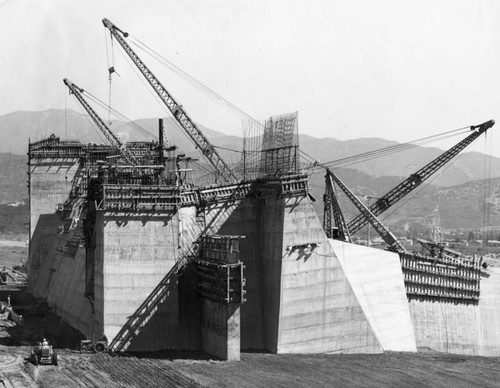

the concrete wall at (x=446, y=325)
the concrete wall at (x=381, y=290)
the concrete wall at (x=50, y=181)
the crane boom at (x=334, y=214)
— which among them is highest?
the concrete wall at (x=50, y=181)

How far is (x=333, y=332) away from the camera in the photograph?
7200cm

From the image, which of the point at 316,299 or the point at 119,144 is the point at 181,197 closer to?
the point at 316,299

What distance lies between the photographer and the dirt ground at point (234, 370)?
180 ft

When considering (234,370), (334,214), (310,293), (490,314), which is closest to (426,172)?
(334,214)

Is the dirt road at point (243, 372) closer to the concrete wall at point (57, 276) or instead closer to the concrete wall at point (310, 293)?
the concrete wall at point (310, 293)

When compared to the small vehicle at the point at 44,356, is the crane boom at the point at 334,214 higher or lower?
higher

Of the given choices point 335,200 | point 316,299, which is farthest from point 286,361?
point 335,200

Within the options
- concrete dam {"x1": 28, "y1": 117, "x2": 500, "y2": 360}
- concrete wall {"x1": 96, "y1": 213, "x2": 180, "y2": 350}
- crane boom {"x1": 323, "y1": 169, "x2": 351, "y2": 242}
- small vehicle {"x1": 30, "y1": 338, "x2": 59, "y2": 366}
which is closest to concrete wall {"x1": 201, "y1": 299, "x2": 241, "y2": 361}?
concrete dam {"x1": 28, "y1": 117, "x2": 500, "y2": 360}

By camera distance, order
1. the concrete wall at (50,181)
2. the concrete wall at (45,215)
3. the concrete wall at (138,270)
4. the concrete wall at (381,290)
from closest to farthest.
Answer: the concrete wall at (138,270) → the concrete wall at (381,290) → the concrete wall at (45,215) → the concrete wall at (50,181)

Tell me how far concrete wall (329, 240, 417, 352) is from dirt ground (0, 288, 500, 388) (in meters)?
3.91

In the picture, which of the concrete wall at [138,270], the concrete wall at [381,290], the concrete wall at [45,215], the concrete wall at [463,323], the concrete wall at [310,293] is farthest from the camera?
the concrete wall at [45,215]

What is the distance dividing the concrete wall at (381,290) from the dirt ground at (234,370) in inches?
154

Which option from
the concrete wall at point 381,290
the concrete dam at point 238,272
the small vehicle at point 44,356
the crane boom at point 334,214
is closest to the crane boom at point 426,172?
the crane boom at point 334,214

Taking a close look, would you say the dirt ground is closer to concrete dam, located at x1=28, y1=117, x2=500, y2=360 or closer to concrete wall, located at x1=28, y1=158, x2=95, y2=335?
concrete dam, located at x1=28, y1=117, x2=500, y2=360
